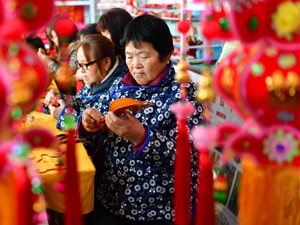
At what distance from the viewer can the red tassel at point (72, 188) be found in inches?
18.1

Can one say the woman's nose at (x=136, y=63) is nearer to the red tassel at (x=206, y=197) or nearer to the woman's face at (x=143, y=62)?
the woman's face at (x=143, y=62)

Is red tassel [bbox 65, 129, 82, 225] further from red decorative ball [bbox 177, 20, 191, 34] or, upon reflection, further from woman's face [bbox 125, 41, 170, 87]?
woman's face [bbox 125, 41, 170, 87]

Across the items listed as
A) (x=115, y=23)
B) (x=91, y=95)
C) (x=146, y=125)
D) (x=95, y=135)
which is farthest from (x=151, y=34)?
(x=115, y=23)

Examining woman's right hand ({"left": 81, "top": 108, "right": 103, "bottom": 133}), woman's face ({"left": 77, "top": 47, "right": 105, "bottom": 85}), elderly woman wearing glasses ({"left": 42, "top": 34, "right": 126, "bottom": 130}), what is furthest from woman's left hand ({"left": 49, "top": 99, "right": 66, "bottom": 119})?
woman's right hand ({"left": 81, "top": 108, "right": 103, "bottom": 133})

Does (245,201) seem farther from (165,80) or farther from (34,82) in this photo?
(165,80)

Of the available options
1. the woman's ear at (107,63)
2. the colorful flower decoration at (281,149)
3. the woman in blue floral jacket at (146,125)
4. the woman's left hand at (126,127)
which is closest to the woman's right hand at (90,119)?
the woman in blue floral jacket at (146,125)

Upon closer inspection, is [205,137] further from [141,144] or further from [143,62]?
[143,62]

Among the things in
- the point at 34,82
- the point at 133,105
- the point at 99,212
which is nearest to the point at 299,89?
the point at 34,82

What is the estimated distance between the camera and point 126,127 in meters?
0.88

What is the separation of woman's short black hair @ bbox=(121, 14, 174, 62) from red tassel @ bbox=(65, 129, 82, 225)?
651 millimetres

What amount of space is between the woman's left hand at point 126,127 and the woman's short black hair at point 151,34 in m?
0.29

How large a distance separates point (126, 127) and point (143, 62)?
0.29 m

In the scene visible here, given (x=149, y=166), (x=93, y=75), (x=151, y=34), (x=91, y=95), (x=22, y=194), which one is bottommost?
(x=149, y=166)

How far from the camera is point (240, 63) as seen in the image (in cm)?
44
